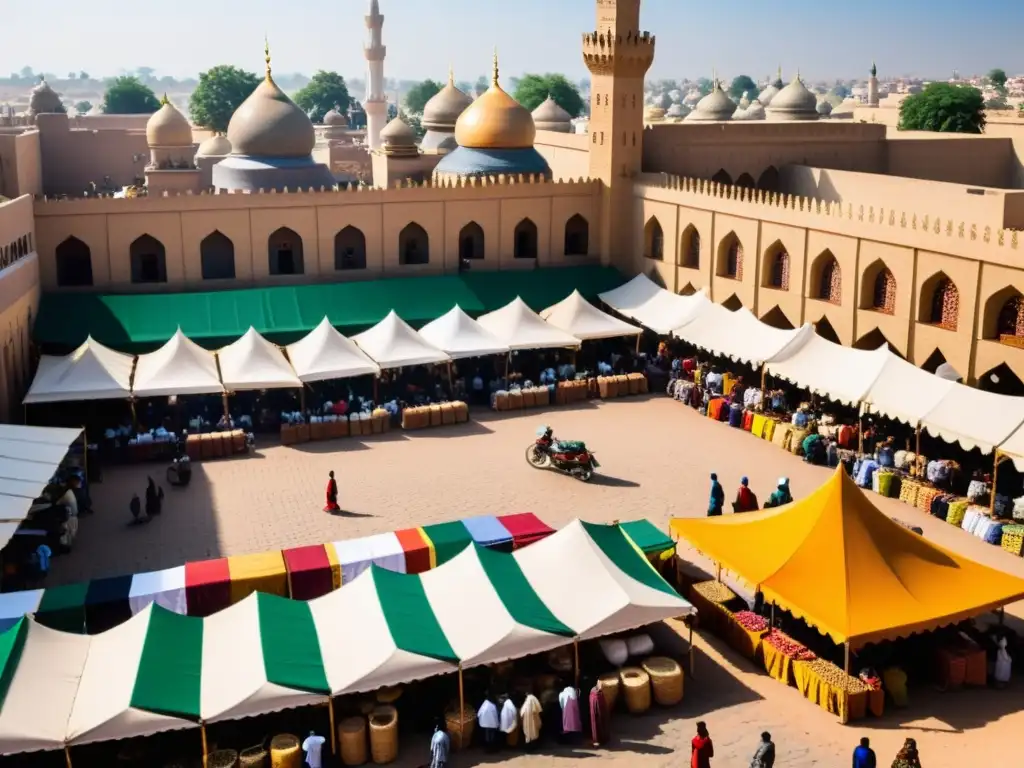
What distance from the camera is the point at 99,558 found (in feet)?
54.2

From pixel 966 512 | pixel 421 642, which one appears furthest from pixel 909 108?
pixel 421 642

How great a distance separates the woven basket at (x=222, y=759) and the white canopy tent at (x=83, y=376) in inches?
429

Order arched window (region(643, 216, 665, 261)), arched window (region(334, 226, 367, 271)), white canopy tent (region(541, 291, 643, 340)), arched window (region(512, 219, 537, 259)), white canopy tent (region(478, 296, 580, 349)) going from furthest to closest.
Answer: arched window (region(512, 219, 537, 259)) → arched window (region(643, 216, 665, 261)) → arched window (region(334, 226, 367, 271)) → white canopy tent (region(541, 291, 643, 340)) → white canopy tent (region(478, 296, 580, 349))

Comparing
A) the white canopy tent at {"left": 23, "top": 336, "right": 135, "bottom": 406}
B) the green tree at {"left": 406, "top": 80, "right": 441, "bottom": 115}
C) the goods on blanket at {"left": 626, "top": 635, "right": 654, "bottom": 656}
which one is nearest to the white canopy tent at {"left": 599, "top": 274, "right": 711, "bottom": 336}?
the white canopy tent at {"left": 23, "top": 336, "right": 135, "bottom": 406}

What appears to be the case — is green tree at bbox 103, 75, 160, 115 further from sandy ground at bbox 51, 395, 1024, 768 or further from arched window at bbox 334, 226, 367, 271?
sandy ground at bbox 51, 395, 1024, 768

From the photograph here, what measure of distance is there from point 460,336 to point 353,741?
13360 millimetres

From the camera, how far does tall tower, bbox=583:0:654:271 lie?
2866 centimetres

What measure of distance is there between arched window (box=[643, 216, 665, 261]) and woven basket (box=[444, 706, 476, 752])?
17.7 meters

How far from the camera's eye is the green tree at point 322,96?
111 m

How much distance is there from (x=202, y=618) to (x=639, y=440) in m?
11.4

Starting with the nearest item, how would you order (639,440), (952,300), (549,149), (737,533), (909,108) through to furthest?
(737,533)
(952,300)
(639,440)
(549,149)
(909,108)

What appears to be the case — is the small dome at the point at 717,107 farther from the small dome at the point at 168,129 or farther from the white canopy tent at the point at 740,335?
the white canopy tent at the point at 740,335

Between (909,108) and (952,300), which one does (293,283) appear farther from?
(909,108)

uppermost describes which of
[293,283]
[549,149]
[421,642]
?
[549,149]
